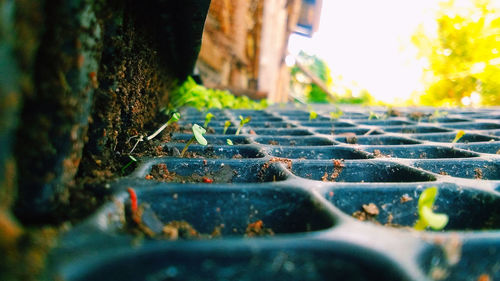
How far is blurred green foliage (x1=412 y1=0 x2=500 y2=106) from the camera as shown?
6.10 meters

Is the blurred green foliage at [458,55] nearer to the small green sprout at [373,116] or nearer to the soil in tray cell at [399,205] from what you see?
the small green sprout at [373,116]

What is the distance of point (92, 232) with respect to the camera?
49cm

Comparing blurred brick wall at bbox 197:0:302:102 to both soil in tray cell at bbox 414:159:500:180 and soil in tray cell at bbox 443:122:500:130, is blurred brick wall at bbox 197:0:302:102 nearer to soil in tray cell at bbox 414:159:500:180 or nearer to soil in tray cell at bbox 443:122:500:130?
soil in tray cell at bbox 443:122:500:130

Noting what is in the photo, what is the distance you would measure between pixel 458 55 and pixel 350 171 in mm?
9230

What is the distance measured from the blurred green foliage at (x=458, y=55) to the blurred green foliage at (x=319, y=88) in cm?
350

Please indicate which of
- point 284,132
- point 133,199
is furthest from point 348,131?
point 133,199

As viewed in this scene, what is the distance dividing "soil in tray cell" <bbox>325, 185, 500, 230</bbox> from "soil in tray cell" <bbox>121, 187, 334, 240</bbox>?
0.11 meters

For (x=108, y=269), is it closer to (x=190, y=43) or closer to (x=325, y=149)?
(x=325, y=149)

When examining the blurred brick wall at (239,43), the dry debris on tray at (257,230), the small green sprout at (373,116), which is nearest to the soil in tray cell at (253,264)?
the dry debris on tray at (257,230)

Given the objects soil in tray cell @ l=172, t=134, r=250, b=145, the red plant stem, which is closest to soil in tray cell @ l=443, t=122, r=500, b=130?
soil in tray cell @ l=172, t=134, r=250, b=145

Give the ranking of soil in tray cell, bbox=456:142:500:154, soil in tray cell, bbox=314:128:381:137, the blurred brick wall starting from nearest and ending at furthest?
soil in tray cell, bbox=456:142:500:154 < soil in tray cell, bbox=314:128:381:137 < the blurred brick wall

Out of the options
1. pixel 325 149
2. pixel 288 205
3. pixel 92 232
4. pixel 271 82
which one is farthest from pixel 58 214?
pixel 271 82

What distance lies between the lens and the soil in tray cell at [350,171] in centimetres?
108

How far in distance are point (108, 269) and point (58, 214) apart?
0.19 metres
